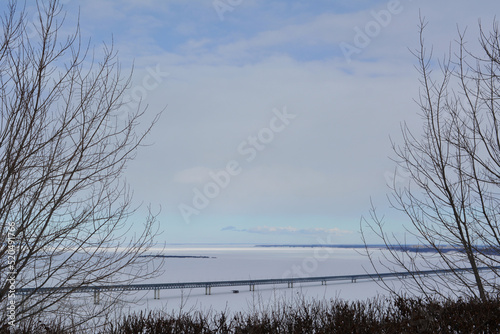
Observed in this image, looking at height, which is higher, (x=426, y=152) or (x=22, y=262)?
(x=426, y=152)

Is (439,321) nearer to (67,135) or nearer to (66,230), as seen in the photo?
(66,230)

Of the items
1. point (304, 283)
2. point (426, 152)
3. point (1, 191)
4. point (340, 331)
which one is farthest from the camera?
point (304, 283)

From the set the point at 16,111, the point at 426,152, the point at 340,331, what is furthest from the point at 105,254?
the point at 426,152

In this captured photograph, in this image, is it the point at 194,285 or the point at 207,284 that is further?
the point at 207,284

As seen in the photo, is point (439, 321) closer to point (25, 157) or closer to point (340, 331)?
point (340, 331)

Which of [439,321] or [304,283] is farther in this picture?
[304,283]

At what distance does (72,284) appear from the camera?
5977mm

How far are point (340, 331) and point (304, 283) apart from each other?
318 feet

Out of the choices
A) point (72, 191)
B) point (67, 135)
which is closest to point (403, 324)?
point (72, 191)

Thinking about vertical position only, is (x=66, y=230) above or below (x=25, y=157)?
below

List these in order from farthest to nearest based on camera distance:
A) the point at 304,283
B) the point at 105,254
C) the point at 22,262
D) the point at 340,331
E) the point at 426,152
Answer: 1. the point at 304,283
2. the point at 426,152
3. the point at 105,254
4. the point at 340,331
5. the point at 22,262

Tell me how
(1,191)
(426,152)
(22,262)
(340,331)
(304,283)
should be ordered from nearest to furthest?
1. (1,191)
2. (22,262)
3. (340,331)
4. (426,152)
5. (304,283)

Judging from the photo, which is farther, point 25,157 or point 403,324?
point 403,324

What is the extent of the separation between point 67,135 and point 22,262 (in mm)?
1707
